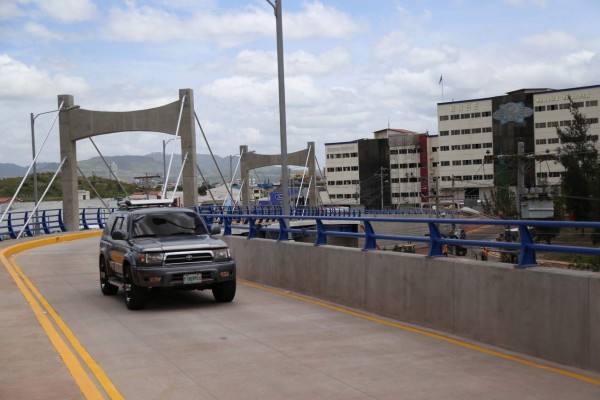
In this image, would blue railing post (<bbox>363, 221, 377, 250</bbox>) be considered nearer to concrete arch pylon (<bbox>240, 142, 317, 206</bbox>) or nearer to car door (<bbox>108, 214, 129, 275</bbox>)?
car door (<bbox>108, 214, 129, 275</bbox>)

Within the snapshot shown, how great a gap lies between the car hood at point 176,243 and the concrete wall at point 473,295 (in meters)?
2.29

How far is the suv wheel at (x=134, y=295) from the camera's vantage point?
13047 millimetres

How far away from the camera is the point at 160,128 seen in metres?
45.6

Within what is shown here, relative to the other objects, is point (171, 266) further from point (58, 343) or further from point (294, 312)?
point (58, 343)

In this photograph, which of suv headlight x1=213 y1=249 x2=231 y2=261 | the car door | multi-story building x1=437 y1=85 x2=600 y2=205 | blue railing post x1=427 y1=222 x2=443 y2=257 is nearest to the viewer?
blue railing post x1=427 y1=222 x2=443 y2=257

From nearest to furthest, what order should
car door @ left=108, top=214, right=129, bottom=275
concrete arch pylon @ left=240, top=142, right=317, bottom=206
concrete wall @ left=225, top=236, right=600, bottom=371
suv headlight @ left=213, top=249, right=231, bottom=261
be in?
concrete wall @ left=225, top=236, right=600, bottom=371
suv headlight @ left=213, top=249, right=231, bottom=261
car door @ left=108, top=214, right=129, bottom=275
concrete arch pylon @ left=240, top=142, right=317, bottom=206

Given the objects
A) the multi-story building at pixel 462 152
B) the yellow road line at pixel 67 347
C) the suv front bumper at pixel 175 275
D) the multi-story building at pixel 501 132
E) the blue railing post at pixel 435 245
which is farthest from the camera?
the multi-story building at pixel 462 152

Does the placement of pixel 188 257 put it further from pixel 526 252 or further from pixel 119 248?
pixel 526 252

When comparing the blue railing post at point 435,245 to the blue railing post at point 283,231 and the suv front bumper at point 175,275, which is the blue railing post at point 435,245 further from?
the blue railing post at point 283,231

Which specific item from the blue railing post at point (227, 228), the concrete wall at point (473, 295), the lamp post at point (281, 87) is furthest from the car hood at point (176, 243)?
the blue railing post at point (227, 228)

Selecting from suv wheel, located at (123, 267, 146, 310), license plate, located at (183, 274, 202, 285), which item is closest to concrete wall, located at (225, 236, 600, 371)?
license plate, located at (183, 274, 202, 285)

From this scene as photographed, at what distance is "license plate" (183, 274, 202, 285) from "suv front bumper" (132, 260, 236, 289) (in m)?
0.04

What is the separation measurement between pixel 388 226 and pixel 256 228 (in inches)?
2364

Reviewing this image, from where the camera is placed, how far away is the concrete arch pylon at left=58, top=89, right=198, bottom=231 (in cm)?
4500
